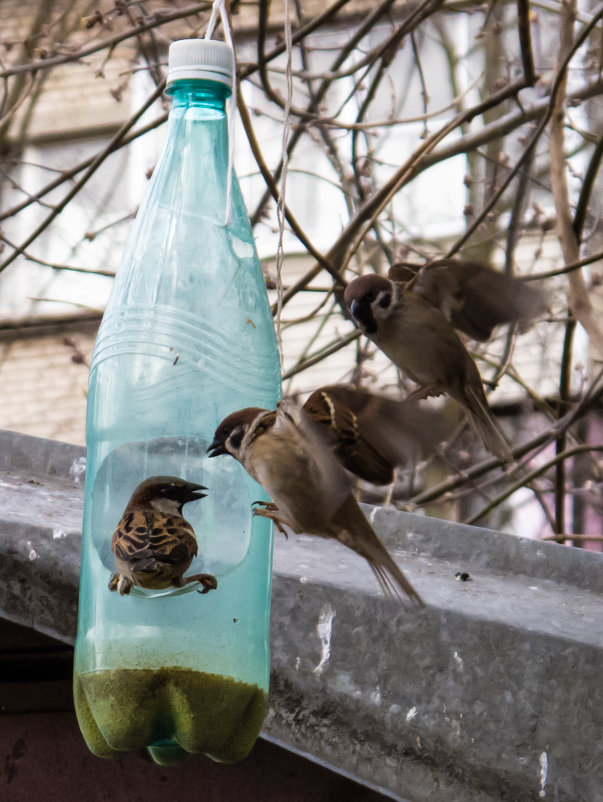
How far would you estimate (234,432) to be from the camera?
1494mm

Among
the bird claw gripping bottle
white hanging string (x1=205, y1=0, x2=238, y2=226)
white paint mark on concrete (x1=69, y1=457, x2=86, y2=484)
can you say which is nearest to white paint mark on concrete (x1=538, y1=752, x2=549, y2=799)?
the bird claw gripping bottle

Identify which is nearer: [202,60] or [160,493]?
[160,493]

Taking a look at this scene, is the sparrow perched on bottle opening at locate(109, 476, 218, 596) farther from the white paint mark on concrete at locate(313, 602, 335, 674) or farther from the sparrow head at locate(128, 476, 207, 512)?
the white paint mark on concrete at locate(313, 602, 335, 674)

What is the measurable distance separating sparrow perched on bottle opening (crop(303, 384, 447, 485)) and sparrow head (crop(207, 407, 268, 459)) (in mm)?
114

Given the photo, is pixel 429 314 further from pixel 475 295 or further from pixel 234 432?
pixel 234 432

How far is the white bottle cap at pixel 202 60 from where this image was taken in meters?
1.65

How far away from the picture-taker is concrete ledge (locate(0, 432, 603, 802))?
5.20 feet

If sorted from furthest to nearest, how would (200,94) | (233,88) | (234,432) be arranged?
1. (200,94)
2. (233,88)
3. (234,432)

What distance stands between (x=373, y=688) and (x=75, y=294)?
8537mm

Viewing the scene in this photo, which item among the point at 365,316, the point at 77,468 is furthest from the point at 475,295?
the point at 77,468

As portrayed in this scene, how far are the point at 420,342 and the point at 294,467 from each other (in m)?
0.47

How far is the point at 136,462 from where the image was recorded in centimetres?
180

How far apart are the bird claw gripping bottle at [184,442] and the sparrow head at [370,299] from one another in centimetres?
18

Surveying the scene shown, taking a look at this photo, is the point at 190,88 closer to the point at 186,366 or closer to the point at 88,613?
the point at 186,366
